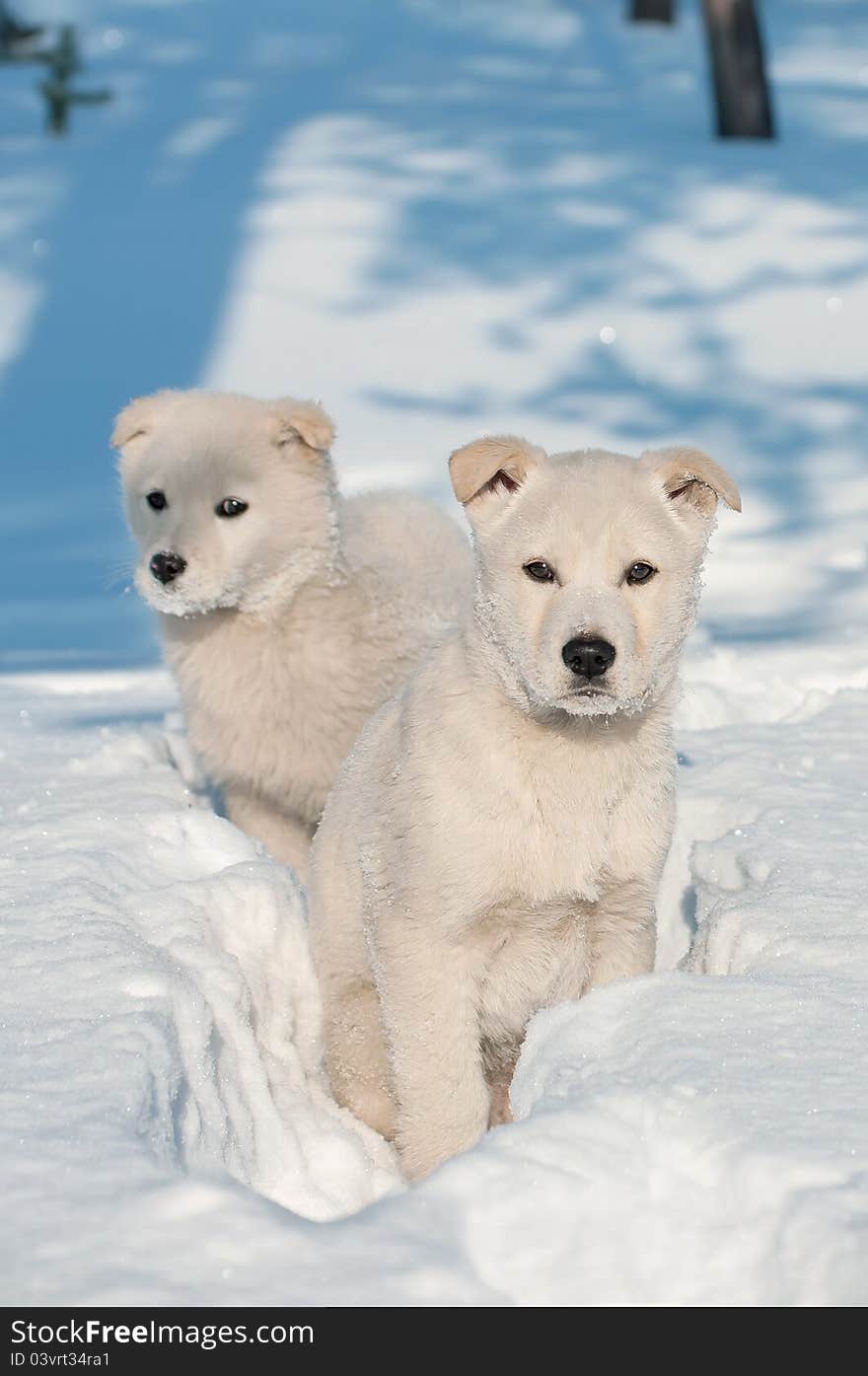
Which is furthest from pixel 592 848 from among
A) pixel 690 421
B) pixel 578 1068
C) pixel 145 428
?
pixel 690 421

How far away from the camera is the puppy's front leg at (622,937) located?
4156mm

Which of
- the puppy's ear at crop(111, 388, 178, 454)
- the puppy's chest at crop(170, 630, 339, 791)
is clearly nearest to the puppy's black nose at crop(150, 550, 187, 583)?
the puppy's chest at crop(170, 630, 339, 791)

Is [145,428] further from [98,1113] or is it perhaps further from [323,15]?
[323,15]

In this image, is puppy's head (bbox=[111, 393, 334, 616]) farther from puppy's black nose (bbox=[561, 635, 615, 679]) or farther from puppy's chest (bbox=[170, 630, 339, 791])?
puppy's black nose (bbox=[561, 635, 615, 679])

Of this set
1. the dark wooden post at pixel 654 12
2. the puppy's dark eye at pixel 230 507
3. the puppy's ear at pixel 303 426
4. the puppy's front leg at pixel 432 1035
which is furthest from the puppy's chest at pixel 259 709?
the dark wooden post at pixel 654 12

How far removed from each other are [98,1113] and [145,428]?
313 centimetres

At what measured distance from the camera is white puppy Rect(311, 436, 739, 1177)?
389 centimetres

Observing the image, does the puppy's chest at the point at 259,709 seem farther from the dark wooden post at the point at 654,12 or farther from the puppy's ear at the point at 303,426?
the dark wooden post at the point at 654,12

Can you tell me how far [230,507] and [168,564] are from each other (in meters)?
0.35

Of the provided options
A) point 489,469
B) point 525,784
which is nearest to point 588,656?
point 525,784

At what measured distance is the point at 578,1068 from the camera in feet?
11.7

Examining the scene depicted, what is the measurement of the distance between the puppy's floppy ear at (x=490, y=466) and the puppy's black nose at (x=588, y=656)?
552 millimetres

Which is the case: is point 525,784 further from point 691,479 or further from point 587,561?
point 691,479
